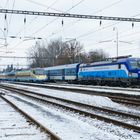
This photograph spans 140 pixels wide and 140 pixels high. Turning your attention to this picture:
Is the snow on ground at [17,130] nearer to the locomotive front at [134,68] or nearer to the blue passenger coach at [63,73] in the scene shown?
the locomotive front at [134,68]

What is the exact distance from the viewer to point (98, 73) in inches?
1877

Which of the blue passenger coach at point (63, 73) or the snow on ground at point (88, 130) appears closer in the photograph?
the snow on ground at point (88, 130)

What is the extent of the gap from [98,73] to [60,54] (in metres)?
68.8

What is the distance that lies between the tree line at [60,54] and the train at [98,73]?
103ft

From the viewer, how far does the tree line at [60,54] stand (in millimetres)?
106688

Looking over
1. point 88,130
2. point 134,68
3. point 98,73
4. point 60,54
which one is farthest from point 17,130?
point 60,54

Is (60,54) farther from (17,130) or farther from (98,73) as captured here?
(17,130)

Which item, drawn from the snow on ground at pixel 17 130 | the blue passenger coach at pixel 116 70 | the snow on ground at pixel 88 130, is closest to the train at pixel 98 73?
the blue passenger coach at pixel 116 70

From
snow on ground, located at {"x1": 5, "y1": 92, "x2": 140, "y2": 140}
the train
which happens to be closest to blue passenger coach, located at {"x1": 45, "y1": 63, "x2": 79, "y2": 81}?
the train

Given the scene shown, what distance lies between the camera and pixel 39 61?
125 metres

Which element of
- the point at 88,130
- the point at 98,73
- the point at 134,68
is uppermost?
the point at 134,68

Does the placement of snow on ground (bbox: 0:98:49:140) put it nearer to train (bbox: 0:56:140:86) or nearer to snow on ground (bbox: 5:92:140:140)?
snow on ground (bbox: 5:92:140:140)

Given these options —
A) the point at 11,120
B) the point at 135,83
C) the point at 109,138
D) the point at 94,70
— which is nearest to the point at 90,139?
the point at 109,138

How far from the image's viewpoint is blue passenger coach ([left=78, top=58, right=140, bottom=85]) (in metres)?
40.1
